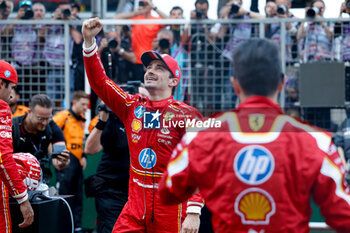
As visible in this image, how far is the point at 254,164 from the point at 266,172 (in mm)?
65

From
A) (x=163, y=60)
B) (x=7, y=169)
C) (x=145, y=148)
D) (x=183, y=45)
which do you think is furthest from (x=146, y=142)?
(x=183, y=45)

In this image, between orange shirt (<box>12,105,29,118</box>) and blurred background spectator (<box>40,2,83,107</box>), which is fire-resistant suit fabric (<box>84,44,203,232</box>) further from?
blurred background spectator (<box>40,2,83,107</box>)

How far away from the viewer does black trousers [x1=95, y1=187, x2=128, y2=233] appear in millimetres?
6074

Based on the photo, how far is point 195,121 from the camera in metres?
4.50

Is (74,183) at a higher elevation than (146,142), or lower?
lower

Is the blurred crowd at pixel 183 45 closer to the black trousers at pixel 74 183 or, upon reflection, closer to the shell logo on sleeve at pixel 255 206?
the black trousers at pixel 74 183

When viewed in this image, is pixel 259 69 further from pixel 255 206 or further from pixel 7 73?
pixel 7 73

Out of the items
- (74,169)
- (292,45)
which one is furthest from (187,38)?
(74,169)

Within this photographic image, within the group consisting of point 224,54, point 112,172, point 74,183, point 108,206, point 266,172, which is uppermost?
point 224,54

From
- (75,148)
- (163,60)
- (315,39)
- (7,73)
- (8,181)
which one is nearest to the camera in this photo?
(8,181)

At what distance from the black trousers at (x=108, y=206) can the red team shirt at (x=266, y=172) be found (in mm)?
3587

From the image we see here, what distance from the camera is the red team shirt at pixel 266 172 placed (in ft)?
8.31

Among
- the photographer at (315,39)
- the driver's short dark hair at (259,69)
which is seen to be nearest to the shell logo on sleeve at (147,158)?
the driver's short dark hair at (259,69)

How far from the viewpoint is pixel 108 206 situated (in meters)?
6.12
